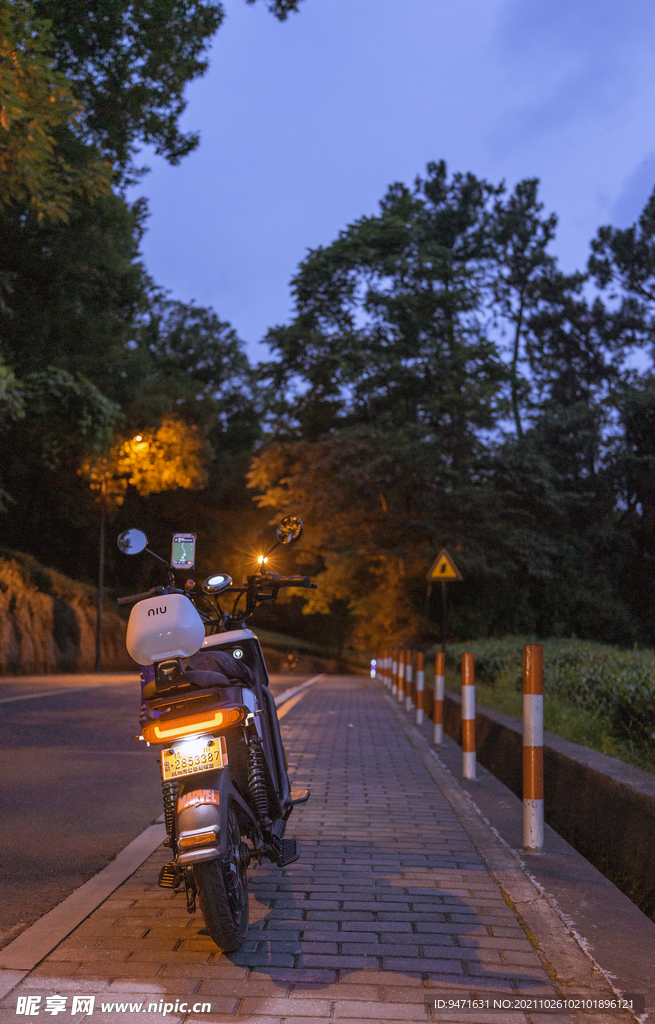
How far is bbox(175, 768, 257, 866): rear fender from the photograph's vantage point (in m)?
3.48

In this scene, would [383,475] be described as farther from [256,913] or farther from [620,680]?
[256,913]

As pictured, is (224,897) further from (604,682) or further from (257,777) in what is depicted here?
(604,682)

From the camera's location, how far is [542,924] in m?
4.21

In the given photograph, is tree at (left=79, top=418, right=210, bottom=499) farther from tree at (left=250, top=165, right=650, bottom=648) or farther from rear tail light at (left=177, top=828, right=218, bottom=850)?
rear tail light at (left=177, top=828, right=218, bottom=850)

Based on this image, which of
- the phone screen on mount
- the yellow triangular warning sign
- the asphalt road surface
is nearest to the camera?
the phone screen on mount

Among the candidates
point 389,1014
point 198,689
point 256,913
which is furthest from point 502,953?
point 198,689

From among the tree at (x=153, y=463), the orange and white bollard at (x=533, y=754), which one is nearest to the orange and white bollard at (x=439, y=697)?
the orange and white bollard at (x=533, y=754)

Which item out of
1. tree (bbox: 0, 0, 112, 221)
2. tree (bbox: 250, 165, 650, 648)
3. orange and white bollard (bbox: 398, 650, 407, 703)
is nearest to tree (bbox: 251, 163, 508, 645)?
tree (bbox: 250, 165, 650, 648)

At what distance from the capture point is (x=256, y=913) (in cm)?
437

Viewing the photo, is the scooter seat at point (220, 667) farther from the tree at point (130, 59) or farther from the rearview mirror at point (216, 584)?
the tree at point (130, 59)

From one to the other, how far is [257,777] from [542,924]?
138 centimetres

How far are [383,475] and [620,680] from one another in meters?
19.8

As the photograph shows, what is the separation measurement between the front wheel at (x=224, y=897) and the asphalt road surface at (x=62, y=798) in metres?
0.92

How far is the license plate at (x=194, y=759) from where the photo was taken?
3812 millimetres
